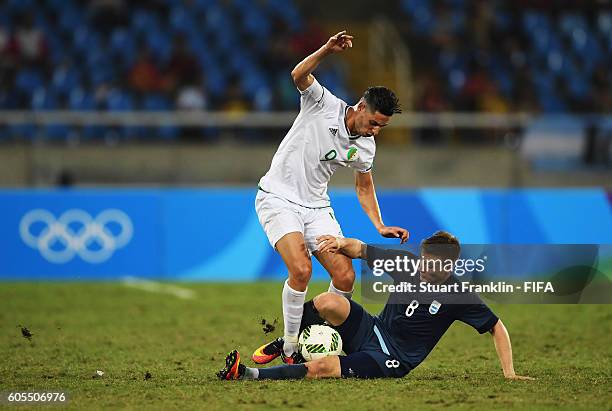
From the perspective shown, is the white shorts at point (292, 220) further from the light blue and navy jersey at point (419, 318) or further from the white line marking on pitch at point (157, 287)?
the white line marking on pitch at point (157, 287)

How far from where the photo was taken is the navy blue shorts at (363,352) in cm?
781

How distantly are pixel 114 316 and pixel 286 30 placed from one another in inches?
409

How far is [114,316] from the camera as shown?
39.5 feet

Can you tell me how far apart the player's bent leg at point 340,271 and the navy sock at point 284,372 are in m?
0.81

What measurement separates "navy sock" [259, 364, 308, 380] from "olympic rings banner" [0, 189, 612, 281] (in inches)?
282

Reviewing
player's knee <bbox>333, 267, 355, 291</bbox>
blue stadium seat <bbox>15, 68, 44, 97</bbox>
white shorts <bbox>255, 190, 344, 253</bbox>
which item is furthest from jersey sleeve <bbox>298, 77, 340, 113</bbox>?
blue stadium seat <bbox>15, 68, 44, 97</bbox>

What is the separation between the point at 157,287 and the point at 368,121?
7297 mm

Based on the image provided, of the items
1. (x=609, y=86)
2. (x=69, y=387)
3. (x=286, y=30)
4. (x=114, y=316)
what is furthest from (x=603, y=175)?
(x=69, y=387)

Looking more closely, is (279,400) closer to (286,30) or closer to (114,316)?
(114,316)

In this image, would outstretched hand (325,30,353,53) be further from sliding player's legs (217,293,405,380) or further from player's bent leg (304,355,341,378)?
player's bent leg (304,355,341,378)

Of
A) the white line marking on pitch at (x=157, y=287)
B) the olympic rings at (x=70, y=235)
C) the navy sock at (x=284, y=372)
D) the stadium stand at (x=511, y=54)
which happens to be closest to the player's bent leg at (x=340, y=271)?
the navy sock at (x=284, y=372)

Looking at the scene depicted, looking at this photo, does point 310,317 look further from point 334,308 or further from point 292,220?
point 292,220

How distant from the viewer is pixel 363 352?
782cm

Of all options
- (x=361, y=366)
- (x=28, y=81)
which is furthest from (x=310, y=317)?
→ (x=28, y=81)
